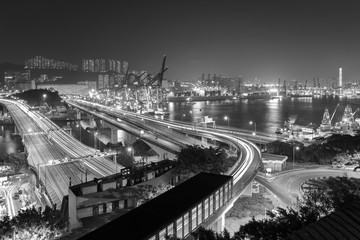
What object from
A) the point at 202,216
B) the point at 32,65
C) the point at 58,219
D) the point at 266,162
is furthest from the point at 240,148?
the point at 32,65

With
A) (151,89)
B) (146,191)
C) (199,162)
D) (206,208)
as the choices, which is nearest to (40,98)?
(151,89)

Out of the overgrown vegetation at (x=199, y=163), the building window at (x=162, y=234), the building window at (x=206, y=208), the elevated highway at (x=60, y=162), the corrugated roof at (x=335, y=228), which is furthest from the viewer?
the elevated highway at (x=60, y=162)

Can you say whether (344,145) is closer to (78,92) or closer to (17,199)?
(17,199)

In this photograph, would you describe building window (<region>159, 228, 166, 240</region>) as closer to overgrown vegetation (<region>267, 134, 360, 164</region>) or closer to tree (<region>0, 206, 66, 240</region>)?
tree (<region>0, 206, 66, 240</region>)

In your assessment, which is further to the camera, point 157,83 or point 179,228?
point 157,83

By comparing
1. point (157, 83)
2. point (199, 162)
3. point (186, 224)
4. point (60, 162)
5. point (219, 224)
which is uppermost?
point (157, 83)

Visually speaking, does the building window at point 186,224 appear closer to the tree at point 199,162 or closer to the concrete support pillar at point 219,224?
the concrete support pillar at point 219,224

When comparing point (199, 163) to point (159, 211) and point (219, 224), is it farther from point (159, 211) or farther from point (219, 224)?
point (159, 211)

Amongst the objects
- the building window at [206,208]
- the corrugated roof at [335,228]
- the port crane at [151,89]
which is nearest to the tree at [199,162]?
the building window at [206,208]
